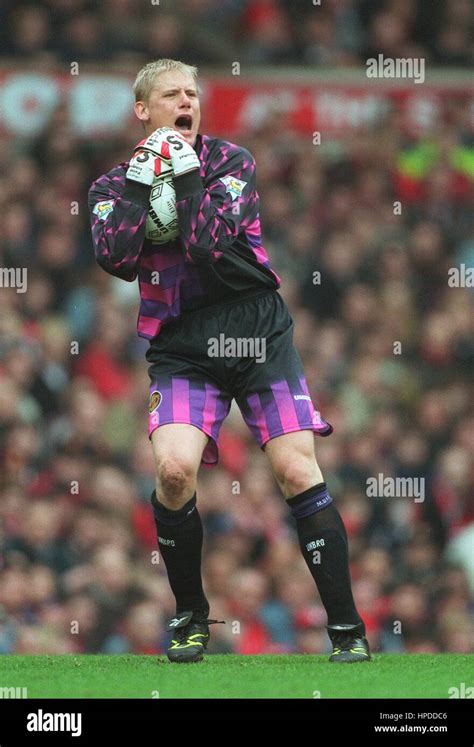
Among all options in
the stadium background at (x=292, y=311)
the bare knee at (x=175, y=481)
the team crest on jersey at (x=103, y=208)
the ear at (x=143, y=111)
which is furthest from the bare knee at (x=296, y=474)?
the stadium background at (x=292, y=311)

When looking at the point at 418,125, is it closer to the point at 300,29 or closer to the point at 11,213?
the point at 300,29

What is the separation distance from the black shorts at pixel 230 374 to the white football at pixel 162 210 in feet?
1.20

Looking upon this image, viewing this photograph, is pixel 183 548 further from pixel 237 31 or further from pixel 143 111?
pixel 237 31

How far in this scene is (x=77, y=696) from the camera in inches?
212

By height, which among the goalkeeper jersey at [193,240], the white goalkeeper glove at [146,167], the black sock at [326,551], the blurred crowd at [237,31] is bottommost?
the black sock at [326,551]

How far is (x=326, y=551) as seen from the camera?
610 cm

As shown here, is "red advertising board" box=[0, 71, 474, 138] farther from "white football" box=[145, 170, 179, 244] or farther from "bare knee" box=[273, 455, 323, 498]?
"bare knee" box=[273, 455, 323, 498]

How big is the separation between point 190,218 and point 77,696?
1.74 meters

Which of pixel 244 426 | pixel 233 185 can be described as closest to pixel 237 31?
pixel 244 426

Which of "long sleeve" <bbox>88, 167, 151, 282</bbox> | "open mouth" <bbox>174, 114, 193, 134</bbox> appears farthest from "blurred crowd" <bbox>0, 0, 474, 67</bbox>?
"long sleeve" <bbox>88, 167, 151, 282</bbox>

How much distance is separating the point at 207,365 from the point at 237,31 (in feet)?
26.7

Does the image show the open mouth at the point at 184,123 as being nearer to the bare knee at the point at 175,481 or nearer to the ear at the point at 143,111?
the ear at the point at 143,111

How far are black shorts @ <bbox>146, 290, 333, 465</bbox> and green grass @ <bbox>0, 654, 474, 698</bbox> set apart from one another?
0.88 metres

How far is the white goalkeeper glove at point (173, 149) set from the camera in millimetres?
5898
